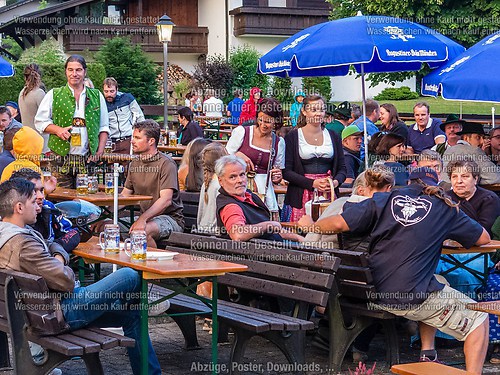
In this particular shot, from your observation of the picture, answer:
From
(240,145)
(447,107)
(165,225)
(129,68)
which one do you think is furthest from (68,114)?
(447,107)

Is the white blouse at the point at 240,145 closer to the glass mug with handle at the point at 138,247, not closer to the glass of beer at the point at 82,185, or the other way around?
the glass of beer at the point at 82,185

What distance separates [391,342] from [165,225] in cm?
277

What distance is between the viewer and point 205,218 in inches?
352

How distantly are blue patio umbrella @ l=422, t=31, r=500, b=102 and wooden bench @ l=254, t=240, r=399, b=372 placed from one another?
2.90 metres

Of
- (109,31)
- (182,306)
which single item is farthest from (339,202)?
(109,31)

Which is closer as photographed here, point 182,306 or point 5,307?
point 5,307

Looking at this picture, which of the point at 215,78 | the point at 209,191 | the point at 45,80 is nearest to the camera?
the point at 209,191

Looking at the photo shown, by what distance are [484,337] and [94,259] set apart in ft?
8.42

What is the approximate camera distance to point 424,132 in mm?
13852

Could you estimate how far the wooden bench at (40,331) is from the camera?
5883 mm

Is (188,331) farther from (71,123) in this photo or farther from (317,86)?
(317,86)

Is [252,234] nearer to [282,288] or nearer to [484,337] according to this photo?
[282,288]

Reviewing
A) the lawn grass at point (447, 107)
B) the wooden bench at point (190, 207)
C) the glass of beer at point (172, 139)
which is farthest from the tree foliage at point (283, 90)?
the wooden bench at point (190, 207)

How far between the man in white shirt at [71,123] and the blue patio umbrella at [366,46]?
6.96 feet
